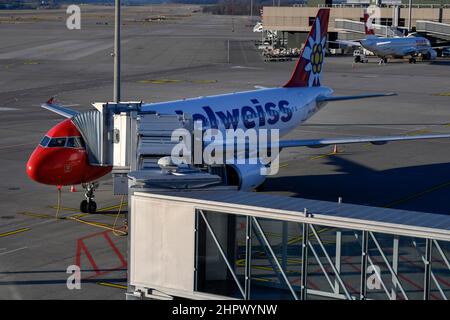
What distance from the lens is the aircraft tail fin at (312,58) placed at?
166 ft

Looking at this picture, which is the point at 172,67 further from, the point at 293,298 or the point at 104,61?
the point at 293,298

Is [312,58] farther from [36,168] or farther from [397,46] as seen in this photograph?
[397,46]

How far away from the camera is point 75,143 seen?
3597 centimetres

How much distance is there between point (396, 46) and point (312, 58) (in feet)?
255

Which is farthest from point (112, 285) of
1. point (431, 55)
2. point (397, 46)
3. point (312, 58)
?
point (431, 55)

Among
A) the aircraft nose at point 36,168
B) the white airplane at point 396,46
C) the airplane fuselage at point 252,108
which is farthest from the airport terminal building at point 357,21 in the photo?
the aircraft nose at point 36,168

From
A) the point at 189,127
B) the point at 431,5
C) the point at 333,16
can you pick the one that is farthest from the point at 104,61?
the point at 189,127

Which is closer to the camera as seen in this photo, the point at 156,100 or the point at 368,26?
the point at 156,100

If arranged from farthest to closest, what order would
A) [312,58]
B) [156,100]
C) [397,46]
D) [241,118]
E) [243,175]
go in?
[397,46] < [156,100] < [312,58] < [241,118] < [243,175]

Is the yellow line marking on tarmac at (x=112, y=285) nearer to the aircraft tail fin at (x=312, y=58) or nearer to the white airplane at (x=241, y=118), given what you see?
the white airplane at (x=241, y=118)

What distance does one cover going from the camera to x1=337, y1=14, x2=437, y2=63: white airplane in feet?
409

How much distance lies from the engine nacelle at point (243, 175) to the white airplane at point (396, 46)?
303ft

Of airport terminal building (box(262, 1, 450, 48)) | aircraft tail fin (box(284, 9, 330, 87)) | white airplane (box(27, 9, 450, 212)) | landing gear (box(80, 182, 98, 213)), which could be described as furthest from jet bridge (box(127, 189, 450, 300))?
airport terminal building (box(262, 1, 450, 48))

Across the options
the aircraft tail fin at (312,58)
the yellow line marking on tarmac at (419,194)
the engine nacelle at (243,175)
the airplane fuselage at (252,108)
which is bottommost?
the yellow line marking on tarmac at (419,194)
